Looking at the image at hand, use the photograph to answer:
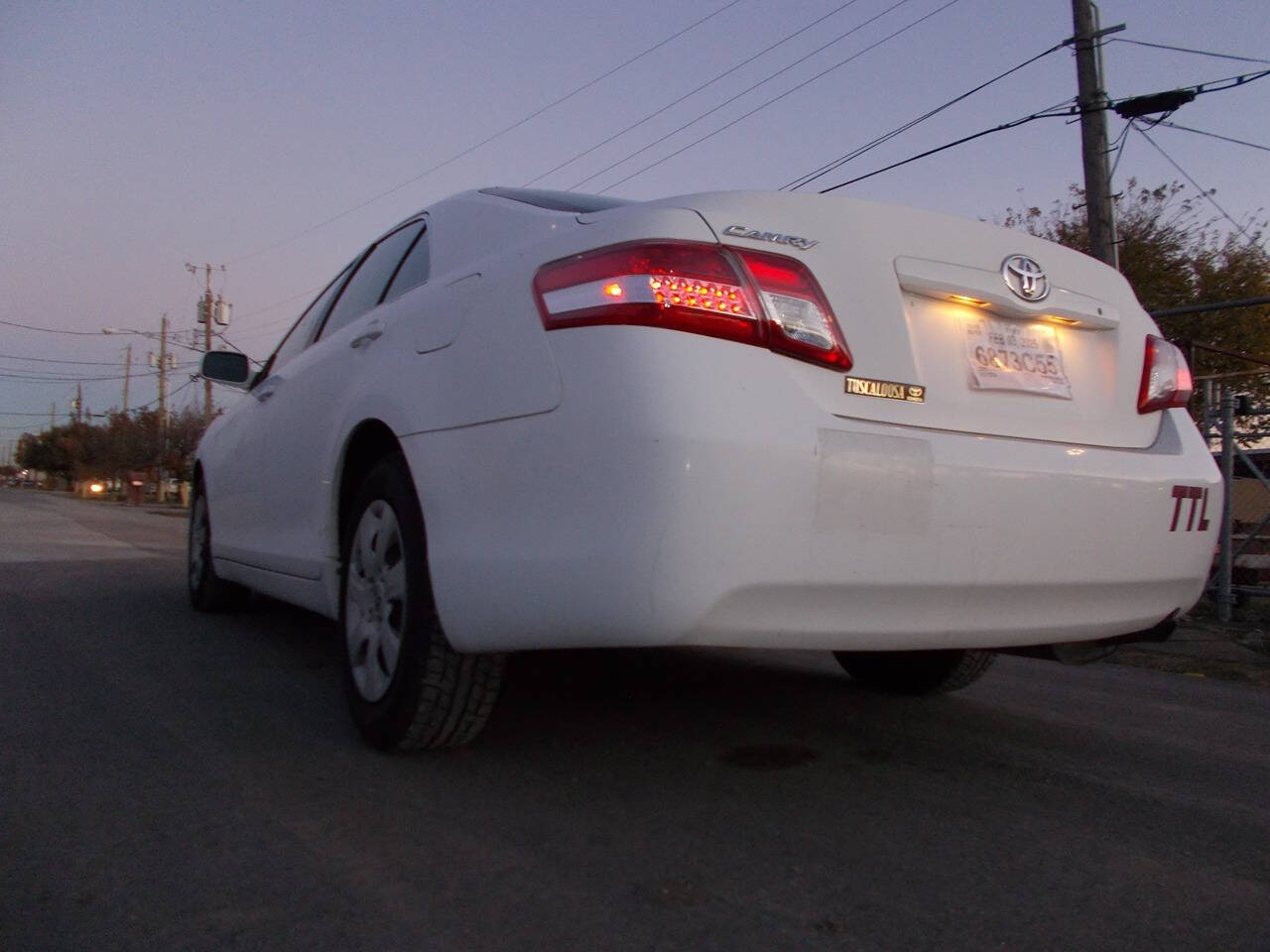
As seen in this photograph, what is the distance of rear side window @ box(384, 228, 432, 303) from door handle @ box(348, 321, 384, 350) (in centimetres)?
17

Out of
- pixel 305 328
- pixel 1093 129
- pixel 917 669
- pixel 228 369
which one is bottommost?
pixel 917 669

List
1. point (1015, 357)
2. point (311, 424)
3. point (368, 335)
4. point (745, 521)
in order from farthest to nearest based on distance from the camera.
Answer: point (311, 424)
point (368, 335)
point (1015, 357)
point (745, 521)

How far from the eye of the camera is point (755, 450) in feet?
6.88

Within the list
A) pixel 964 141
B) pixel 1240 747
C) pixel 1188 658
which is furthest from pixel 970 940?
pixel 964 141

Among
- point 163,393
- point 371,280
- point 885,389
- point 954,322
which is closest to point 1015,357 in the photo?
point 954,322

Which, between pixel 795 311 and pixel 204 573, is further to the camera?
pixel 204 573

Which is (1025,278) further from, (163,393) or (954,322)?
(163,393)

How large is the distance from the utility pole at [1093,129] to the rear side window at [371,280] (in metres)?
7.87

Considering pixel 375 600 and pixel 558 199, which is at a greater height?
pixel 558 199

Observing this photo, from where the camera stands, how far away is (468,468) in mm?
2461

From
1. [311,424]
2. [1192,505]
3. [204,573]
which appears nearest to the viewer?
[1192,505]

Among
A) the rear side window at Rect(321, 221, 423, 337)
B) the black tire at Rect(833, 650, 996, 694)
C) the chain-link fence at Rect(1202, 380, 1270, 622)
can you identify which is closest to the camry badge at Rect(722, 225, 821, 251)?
the rear side window at Rect(321, 221, 423, 337)

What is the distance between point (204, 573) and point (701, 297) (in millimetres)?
4389

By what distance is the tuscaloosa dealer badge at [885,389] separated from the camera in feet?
7.52
